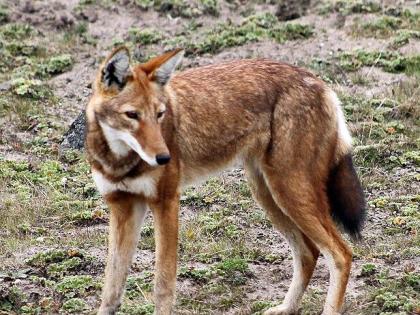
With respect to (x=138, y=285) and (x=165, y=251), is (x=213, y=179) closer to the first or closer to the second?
(x=138, y=285)

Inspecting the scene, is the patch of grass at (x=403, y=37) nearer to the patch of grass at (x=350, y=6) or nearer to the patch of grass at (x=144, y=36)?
the patch of grass at (x=350, y=6)

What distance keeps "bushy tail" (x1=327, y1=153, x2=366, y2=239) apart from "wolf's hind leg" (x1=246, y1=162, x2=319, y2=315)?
0.32 metres

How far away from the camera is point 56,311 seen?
7.41 metres

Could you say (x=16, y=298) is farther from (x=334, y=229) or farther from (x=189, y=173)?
(x=334, y=229)

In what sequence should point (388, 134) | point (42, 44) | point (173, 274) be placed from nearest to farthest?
point (173, 274) → point (388, 134) → point (42, 44)

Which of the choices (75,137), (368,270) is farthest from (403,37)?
(368,270)

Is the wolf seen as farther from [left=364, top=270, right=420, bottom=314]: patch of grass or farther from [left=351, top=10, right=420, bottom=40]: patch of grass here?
[left=351, top=10, right=420, bottom=40]: patch of grass

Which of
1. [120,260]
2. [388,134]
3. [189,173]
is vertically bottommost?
[388,134]

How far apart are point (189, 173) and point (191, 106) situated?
0.51m

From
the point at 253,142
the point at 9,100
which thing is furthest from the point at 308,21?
the point at 253,142

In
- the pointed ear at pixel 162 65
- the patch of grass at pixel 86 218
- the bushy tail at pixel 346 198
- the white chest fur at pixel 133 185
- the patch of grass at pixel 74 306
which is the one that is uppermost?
the pointed ear at pixel 162 65

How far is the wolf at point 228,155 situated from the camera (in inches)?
271

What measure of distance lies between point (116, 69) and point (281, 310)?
2.27 m

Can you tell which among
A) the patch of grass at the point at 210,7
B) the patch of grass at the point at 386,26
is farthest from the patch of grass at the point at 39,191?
the patch of grass at the point at 386,26
